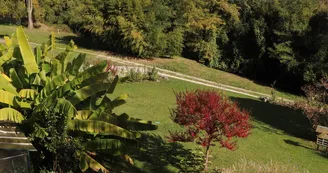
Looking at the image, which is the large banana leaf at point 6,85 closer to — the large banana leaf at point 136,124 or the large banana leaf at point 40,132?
the large banana leaf at point 40,132

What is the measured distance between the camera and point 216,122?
952 centimetres

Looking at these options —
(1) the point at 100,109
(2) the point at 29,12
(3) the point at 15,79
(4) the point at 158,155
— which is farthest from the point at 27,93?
(2) the point at 29,12

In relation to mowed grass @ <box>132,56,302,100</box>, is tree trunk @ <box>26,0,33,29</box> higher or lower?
higher

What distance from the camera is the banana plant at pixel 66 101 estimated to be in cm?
852

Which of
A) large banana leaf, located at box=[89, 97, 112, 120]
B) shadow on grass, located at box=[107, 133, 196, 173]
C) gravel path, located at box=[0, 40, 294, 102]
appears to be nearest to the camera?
large banana leaf, located at box=[89, 97, 112, 120]

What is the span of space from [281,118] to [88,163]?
45.5 feet

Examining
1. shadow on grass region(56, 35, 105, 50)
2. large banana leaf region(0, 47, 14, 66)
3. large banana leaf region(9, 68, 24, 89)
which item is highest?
shadow on grass region(56, 35, 105, 50)

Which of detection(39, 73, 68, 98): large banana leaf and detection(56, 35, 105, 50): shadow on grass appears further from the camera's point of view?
detection(56, 35, 105, 50): shadow on grass

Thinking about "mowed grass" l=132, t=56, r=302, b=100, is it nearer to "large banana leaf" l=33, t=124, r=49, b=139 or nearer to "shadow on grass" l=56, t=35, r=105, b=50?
"shadow on grass" l=56, t=35, r=105, b=50

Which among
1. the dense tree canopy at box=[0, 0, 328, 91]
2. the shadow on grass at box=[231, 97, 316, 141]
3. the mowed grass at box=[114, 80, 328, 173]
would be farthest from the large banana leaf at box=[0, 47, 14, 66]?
the dense tree canopy at box=[0, 0, 328, 91]

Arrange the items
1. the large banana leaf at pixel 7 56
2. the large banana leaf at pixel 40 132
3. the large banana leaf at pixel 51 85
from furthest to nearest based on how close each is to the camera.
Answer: the large banana leaf at pixel 7 56 → the large banana leaf at pixel 51 85 → the large banana leaf at pixel 40 132

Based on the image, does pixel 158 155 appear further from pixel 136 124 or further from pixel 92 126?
pixel 92 126

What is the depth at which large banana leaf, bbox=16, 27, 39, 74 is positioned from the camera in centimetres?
936

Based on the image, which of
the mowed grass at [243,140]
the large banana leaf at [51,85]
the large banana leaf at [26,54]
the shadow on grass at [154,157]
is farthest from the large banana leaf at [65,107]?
the mowed grass at [243,140]
